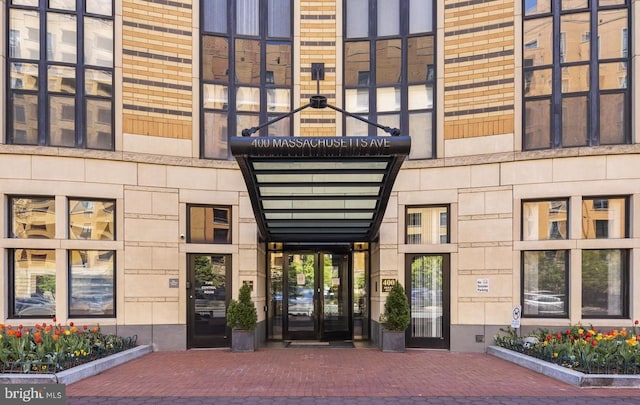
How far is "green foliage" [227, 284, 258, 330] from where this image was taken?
1127 cm

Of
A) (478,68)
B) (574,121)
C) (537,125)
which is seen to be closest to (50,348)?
(478,68)

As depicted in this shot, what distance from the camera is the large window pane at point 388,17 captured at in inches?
491

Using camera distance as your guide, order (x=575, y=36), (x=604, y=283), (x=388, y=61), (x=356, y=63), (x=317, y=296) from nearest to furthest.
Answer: (x=604, y=283) → (x=575, y=36) → (x=388, y=61) → (x=356, y=63) → (x=317, y=296)

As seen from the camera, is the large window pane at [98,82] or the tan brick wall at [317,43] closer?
the large window pane at [98,82]

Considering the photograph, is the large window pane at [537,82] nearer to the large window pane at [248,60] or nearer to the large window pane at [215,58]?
the large window pane at [248,60]

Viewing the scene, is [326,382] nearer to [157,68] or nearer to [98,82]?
[157,68]

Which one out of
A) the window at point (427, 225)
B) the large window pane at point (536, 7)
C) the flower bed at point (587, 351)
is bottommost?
the flower bed at point (587, 351)

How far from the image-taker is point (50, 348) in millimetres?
8555

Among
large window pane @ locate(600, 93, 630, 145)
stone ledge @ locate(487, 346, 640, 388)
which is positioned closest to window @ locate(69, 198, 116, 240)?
stone ledge @ locate(487, 346, 640, 388)

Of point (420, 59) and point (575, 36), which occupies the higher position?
point (575, 36)

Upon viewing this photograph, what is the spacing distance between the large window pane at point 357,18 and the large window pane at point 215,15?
10.2 feet

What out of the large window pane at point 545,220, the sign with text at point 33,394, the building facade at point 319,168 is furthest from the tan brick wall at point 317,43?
the sign with text at point 33,394

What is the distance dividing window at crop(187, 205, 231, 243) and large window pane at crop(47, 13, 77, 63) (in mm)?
4353

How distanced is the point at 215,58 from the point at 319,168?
4633 millimetres
